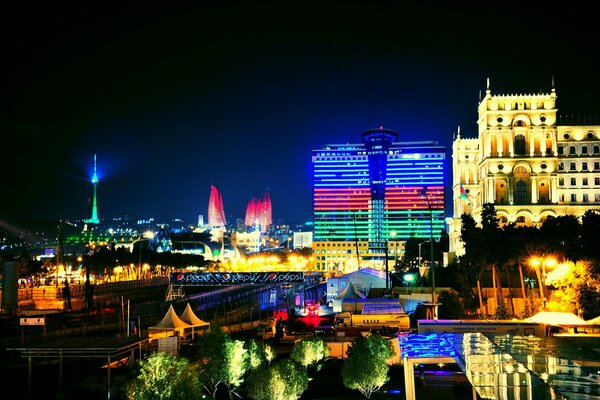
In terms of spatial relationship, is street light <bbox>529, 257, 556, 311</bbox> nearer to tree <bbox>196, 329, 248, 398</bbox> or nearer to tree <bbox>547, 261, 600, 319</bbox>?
tree <bbox>547, 261, 600, 319</bbox>

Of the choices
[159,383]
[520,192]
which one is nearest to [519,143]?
[520,192]

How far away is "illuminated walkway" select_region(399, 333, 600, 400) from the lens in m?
17.4

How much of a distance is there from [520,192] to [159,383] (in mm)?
73001

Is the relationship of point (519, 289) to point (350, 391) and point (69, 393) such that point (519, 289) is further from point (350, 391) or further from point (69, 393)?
point (69, 393)

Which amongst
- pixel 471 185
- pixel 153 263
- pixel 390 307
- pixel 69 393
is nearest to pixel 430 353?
pixel 69 393

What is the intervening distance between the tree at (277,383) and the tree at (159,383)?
4.67 metres

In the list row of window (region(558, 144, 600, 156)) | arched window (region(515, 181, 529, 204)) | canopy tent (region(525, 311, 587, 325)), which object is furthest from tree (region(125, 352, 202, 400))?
row of window (region(558, 144, 600, 156))

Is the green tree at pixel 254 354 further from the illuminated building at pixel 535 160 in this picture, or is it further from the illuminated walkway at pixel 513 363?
the illuminated building at pixel 535 160

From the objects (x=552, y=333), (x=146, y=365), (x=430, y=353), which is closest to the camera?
(x=146, y=365)

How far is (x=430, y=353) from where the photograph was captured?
2370 centimetres

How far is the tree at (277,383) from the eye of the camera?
2362cm

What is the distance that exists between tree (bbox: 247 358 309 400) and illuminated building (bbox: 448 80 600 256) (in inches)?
2485

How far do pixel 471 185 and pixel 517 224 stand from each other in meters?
19.6

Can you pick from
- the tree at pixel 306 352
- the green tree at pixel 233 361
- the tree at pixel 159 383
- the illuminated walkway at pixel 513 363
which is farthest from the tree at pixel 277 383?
the tree at pixel 306 352
